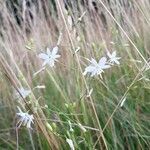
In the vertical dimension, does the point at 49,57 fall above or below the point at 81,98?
above

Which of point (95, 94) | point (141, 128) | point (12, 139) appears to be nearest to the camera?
point (141, 128)

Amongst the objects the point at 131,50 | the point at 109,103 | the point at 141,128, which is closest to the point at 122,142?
the point at 141,128

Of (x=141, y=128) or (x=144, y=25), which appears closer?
(x=141, y=128)

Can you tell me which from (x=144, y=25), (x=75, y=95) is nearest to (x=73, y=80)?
(x=75, y=95)

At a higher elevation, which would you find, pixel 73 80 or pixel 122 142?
pixel 73 80

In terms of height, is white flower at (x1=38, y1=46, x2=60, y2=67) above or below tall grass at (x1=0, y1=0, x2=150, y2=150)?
above

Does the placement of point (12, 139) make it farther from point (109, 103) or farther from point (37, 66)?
point (37, 66)

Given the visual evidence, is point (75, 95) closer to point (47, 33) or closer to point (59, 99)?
point (59, 99)

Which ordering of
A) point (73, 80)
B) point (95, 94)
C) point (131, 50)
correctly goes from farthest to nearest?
point (131, 50)
point (73, 80)
point (95, 94)

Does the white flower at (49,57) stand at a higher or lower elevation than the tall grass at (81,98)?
higher
